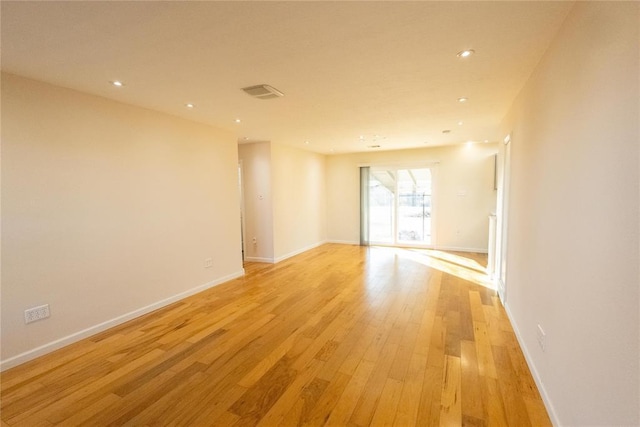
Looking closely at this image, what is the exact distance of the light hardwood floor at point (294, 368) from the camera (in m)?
1.79

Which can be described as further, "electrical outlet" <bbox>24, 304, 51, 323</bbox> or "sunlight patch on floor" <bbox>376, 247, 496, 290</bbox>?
"sunlight patch on floor" <bbox>376, 247, 496, 290</bbox>

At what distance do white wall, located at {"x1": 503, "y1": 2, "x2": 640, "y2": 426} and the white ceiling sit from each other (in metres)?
0.44

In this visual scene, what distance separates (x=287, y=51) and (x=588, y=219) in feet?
6.76

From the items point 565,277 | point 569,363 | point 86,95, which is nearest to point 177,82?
point 86,95

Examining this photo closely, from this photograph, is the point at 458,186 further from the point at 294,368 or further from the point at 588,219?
the point at 294,368

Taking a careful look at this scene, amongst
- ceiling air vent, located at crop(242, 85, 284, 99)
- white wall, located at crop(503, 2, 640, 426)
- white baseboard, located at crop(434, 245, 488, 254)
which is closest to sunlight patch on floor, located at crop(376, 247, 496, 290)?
white baseboard, located at crop(434, 245, 488, 254)

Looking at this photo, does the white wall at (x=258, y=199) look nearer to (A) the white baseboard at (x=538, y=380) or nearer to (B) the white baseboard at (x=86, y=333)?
(B) the white baseboard at (x=86, y=333)

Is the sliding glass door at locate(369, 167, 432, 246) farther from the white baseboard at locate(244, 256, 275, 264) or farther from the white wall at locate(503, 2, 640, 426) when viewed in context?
the white wall at locate(503, 2, 640, 426)

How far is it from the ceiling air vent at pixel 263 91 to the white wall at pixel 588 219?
7.25 ft

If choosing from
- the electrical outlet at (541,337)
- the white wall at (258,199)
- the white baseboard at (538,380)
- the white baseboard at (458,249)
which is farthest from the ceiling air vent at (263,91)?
the white baseboard at (458,249)

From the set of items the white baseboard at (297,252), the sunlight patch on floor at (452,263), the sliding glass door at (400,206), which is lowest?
the sunlight patch on floor at (452,263)

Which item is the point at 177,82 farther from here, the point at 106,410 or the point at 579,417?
the point at 579,417

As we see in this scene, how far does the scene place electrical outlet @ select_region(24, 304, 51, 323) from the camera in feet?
7.95

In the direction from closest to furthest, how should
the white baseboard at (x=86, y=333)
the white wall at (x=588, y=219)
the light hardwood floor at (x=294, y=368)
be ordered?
1. the white wall at (x=588, y=219)
2. the light hardwood floor at (x=294, y=368)
3. the white baseboard at (x=86, y=333)
